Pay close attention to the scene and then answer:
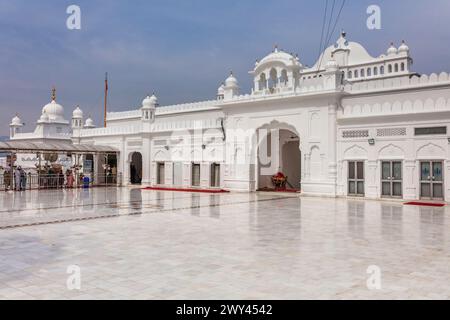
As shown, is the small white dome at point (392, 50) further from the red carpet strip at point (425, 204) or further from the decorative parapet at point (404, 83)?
the red carpet strip at point (425, 204)

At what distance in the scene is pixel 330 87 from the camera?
16359mm

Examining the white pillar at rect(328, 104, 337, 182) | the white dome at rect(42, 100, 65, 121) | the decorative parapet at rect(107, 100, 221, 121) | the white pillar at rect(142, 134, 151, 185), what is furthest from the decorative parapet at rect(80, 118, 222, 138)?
the white dome at rect(42, 100, 65, 121)

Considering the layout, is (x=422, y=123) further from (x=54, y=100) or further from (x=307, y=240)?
(x=54, y=100)

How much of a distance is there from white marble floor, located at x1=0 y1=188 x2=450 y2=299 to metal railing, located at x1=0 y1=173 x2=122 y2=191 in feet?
33.2

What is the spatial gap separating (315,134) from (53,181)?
14.4 m

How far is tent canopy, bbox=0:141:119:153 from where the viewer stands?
65.5ft

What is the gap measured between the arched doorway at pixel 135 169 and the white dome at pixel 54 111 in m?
15.7

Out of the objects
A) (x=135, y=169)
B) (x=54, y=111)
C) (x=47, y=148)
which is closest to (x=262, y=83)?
(x=135, y=169)

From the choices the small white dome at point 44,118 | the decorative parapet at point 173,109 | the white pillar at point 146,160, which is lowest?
the white pillar at point 146,160

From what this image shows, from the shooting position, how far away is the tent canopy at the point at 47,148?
1997 centimetres

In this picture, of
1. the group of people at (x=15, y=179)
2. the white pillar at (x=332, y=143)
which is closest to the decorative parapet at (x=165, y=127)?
the white pillar at (x=332, y=143)

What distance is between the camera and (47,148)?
21297 mm

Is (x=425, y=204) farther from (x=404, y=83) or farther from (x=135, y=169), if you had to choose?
(x=135, y=169)
